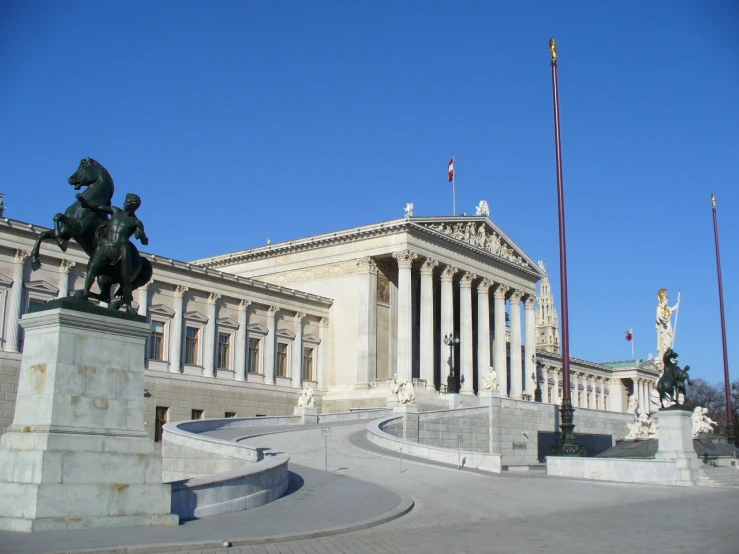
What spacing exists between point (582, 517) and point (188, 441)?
13.6 meters

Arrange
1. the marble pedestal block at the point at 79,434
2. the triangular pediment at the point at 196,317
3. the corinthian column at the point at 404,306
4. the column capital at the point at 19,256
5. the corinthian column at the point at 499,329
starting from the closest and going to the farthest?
the marble pedestal block at the point at 79,434
the column capital at the point at 19,256
the triangular pediment at the point at 196,317
the corinthian column at the point at 404,306
the corinthian column at the point at 499,329

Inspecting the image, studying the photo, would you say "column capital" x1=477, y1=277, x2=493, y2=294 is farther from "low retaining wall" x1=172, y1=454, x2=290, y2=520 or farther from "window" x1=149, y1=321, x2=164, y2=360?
"low retaining wall" x1=172, y1=454, x2=290, y2=520

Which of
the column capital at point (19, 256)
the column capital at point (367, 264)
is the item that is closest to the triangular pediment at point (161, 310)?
the column capital at point (19, 256)

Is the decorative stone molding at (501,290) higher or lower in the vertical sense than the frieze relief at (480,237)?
lower

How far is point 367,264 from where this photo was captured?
62188mm

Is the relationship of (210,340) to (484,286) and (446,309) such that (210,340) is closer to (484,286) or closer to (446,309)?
(446,309)

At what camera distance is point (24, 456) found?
476 inches

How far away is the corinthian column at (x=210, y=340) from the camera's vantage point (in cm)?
5453

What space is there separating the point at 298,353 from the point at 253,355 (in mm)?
3996

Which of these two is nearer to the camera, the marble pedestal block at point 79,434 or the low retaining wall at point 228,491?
the marble pedestal block at point 79,434

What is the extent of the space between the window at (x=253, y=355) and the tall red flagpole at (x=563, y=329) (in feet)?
96.1

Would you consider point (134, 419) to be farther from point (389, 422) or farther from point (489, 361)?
point (489, 361)

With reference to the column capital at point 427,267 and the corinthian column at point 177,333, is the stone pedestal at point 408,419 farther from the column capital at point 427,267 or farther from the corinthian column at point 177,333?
the column capital at point 427,267

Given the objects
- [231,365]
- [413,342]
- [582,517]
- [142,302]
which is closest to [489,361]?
[413,342]
